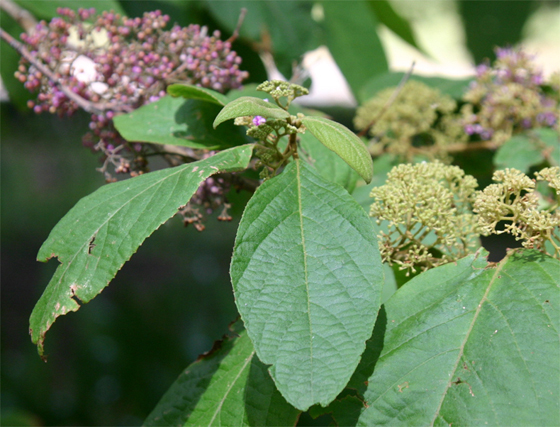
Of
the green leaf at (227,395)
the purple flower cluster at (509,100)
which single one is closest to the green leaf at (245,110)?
the green leaf at (227,395)

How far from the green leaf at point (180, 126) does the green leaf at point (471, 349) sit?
2.03 feet

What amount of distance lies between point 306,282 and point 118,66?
0.98m

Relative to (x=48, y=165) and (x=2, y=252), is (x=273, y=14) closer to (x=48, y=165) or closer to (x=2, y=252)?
(x=2, y=252)

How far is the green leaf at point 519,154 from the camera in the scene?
162cm

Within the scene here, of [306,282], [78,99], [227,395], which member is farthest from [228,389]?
[78,99]

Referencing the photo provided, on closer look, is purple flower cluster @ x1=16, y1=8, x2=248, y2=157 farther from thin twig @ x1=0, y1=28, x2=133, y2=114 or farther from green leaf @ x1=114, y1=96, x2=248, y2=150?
green leaf @ x1=114, y1=96, x2=248, y2=150

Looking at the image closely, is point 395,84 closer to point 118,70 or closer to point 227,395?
point 118,70

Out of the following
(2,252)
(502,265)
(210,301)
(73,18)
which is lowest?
(2,252)

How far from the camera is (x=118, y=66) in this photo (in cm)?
148

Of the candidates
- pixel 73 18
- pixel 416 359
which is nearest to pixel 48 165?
pixel 73 18

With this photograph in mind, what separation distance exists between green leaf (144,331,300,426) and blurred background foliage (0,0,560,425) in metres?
0.65

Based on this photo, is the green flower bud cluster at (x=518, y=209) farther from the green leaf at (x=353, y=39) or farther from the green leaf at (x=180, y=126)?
the green leaf at (x=353, y=39)

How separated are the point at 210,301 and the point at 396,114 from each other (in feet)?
15.7

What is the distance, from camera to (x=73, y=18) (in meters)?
1.61
